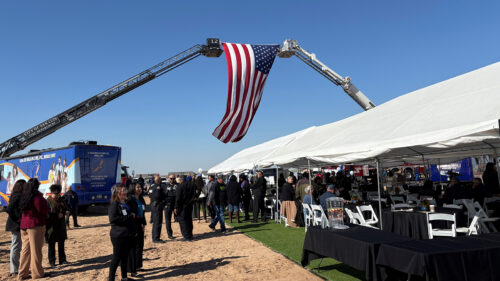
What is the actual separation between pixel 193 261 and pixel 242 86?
191 inches

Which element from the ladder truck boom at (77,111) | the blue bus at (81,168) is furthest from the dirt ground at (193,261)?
the ladder truck boom at (77,111)

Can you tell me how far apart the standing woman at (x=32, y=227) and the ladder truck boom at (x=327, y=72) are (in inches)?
1134

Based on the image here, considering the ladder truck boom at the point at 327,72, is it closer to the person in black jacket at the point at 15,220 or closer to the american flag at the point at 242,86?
the american flag at the point at 242,86

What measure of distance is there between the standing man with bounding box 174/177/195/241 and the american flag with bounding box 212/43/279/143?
5.08 ft

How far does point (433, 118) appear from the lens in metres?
5.95

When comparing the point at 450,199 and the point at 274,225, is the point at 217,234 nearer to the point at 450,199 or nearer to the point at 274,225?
the point at 274,225

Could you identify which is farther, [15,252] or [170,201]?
[170,201]

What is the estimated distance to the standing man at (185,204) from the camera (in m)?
8.62

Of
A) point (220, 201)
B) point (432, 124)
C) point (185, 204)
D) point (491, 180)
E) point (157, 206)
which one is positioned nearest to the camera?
point (432, 124)

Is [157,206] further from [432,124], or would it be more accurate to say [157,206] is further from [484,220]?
[484,220]

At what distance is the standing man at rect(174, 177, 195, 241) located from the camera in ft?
28.3

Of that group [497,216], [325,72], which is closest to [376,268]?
[497,216]

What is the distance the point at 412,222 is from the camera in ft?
19.4

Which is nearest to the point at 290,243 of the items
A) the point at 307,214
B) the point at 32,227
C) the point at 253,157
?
the point at 307,214
